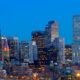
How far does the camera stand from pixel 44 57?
46438mm

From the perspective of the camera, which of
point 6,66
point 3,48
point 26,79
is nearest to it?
point 26,79

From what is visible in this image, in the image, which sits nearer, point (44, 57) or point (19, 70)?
point (19, 70)

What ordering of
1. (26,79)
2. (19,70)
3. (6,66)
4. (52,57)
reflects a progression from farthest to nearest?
(52,57) < (6,66) < (19,70) < (26,79)

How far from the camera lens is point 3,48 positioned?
142 feet

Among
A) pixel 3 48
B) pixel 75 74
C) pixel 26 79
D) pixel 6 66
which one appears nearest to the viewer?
pixel 75 74

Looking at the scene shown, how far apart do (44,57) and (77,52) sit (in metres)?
5.49

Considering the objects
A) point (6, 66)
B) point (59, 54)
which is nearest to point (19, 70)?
point (6, 66)

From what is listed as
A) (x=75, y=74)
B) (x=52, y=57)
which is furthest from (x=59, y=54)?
(x=75, y=74)

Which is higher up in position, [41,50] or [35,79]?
[41,50]

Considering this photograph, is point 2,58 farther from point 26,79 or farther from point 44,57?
point 26,79

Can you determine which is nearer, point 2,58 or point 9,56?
point 2,58

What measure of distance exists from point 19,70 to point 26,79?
8.98m

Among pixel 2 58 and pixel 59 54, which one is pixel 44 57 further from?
pixel 2 58

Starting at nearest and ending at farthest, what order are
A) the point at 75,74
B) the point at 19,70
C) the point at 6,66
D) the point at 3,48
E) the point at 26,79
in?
the point at 75,74 → the point at 26,79 → the point at 19,70 → the point at 6,66 → the point at 3,48
